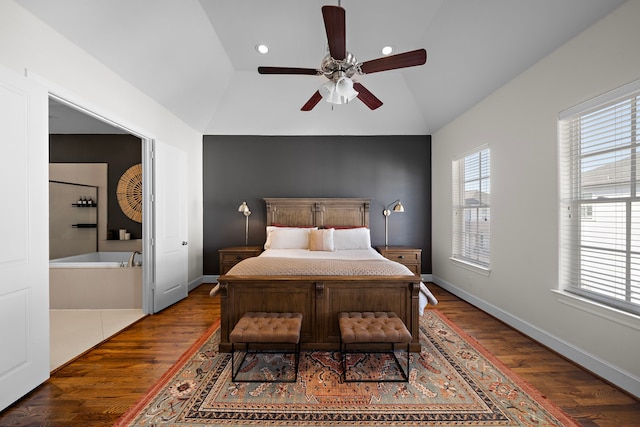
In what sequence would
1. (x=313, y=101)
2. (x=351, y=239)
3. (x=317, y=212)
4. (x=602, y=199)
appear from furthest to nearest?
1. (x=317, y=212)
2. (x=351, y=239)
3. (x=313, y=101)
4. (x=602, y=199)

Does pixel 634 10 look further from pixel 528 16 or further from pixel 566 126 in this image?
pixel 566 126

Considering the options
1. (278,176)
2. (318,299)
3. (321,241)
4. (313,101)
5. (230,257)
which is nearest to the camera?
(318,299)

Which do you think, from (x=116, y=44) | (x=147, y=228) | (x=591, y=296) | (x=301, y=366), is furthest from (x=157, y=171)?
(x=591, y=296)

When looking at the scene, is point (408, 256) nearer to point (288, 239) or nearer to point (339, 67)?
point (288, 239)

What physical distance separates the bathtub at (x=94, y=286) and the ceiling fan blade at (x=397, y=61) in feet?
12.1

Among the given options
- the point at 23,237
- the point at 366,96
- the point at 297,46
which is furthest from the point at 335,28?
the point at 23,237

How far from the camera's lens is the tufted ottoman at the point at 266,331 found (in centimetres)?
197

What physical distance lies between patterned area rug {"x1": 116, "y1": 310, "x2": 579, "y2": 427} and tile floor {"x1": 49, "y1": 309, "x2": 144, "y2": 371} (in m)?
1.10

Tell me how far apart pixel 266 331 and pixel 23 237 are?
1.84 m

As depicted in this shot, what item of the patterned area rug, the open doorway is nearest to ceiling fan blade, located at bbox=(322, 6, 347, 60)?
the patterned area rug

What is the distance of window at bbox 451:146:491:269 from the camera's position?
355 centimetres

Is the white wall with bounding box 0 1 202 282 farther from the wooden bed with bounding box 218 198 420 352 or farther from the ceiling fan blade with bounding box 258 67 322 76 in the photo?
the wooden bed with bounding box 218 198 420 352

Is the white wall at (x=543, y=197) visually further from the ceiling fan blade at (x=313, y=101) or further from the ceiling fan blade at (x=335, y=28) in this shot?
the ceiling fan blade at (x=313, y=101)

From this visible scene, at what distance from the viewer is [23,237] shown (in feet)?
6.03
